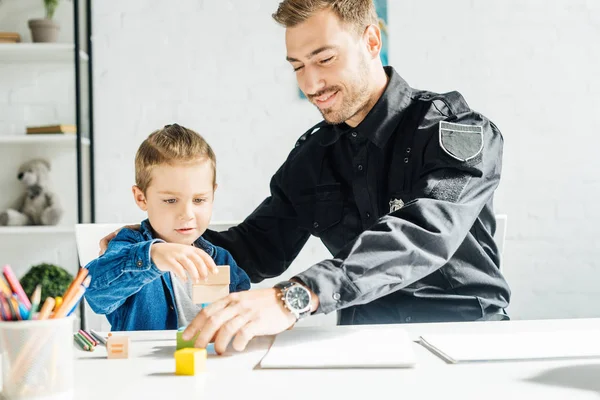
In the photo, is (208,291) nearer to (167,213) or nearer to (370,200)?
(167,213)

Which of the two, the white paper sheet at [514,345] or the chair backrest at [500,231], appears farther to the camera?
the chair backrest at [500,231]

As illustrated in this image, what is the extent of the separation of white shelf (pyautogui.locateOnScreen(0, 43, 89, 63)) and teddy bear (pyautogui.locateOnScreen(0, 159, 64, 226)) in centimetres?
50

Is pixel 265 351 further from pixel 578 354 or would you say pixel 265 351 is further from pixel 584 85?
pixel 584 85

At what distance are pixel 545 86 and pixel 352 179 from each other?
195 cm

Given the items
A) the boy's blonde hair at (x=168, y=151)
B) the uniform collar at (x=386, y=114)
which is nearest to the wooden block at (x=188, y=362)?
the boy's blonde hair at (x=168, y=151)

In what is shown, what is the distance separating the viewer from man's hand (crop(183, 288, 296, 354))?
89 cm

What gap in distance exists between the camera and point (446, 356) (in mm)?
868

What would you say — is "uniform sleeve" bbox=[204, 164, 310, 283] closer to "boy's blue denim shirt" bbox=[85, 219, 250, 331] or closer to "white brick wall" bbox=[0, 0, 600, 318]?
"boy's blue denim shirt" bbox=[85, 219, 250, 331]

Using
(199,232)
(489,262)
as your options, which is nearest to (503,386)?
(489,262)

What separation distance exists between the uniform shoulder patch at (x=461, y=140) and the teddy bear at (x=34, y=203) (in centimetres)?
231

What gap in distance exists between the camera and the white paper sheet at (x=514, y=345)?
2.83 ft

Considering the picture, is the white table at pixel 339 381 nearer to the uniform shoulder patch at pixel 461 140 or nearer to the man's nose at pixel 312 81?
the uniform shoulder patch at pixel 461 140

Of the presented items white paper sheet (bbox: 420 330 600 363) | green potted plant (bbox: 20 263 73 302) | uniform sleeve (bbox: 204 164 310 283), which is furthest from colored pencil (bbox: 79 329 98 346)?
green potted plant (bbox: 20 263 73 302)

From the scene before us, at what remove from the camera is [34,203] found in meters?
3.17
